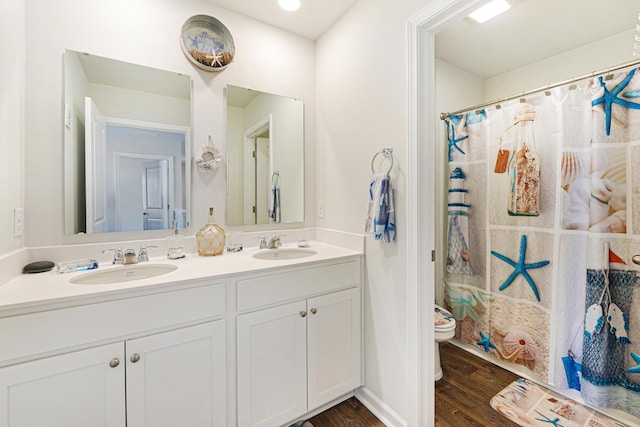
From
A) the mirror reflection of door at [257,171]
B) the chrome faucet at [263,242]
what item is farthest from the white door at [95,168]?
the chrome faucet at [263,242]

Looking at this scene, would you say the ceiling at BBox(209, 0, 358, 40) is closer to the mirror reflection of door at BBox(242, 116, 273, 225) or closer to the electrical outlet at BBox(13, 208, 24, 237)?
the mirror reflection of door at BBox(242, 116, 273, 225)

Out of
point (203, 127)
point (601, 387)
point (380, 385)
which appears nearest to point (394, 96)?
point (203, 127)

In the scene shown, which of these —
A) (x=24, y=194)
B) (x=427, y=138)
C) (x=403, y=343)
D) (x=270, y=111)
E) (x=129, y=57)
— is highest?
(x=129, y=57)

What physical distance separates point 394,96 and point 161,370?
169 cm

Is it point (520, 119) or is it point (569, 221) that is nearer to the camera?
point (569, 221)

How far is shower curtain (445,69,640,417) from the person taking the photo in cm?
160

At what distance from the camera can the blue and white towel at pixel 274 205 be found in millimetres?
2033

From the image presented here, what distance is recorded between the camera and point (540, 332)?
6.27 ft

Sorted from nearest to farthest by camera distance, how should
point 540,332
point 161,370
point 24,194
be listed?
point 161,370 → point 24,194 → point 540,332

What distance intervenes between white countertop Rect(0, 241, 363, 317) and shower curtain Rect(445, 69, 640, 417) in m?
1.32

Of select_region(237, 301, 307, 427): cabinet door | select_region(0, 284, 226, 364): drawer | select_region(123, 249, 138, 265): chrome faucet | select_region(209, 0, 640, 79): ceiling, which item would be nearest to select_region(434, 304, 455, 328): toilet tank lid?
select_region(237, 301, 307, 427): cabinet door

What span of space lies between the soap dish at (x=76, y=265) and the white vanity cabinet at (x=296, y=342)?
2.47 ft

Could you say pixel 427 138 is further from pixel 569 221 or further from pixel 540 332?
pixel 540 332

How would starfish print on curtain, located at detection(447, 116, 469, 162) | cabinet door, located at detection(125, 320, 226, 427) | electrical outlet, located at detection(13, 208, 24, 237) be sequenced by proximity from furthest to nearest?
starfish print on curtain, located at detection(447, 116, 469, 162) < electrical outlet, located at detection(13, 208, 24, 237) < cabinet door, located at detection(125, 320, 226, 427)
